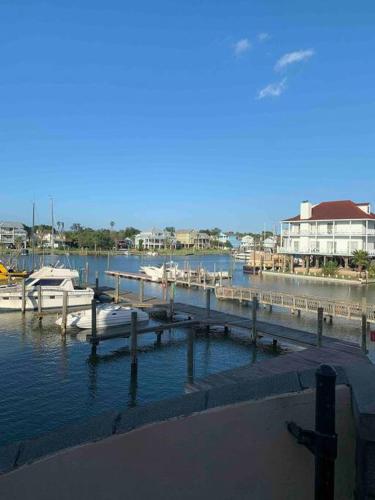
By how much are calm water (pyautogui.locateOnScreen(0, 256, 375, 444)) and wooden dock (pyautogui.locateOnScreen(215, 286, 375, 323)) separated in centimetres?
103

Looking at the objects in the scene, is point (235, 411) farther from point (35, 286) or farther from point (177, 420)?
point (35, 286)

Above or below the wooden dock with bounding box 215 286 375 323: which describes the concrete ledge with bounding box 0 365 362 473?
above

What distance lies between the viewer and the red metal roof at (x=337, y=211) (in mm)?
70875

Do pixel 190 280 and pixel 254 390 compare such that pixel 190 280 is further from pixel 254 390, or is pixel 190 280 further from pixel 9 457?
pixel 9 457

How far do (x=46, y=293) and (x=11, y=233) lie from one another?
118 metres

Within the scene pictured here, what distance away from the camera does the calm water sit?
1401 centimetres

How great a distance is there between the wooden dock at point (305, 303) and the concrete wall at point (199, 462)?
18398 millimetres

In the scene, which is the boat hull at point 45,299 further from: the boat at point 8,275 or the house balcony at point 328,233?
the house balcony at point 328,233

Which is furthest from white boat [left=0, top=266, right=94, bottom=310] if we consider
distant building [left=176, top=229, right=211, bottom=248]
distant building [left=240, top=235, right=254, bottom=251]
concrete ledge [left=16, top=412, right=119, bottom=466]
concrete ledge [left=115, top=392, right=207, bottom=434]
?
distant building [left=176, top=229, right=211, bottom=248]

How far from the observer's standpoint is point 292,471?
441cm

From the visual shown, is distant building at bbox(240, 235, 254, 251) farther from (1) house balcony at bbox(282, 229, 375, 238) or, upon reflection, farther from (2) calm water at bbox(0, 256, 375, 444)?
(2) calm water at bbox(0, 256, 375, 444)

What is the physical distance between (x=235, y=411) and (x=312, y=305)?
26894mm

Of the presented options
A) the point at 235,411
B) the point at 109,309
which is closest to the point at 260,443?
the point at 235,411

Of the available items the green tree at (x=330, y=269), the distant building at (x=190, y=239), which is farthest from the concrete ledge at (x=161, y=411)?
the distant building at (x=190, y=239)
